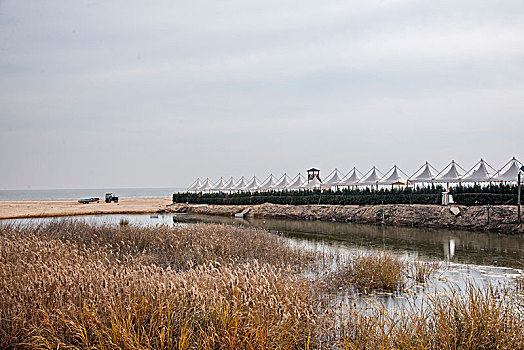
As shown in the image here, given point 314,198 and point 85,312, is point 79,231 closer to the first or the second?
point 85,312

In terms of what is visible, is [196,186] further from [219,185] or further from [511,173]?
[511,173]

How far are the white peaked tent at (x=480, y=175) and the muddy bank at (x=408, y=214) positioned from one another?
606 cm

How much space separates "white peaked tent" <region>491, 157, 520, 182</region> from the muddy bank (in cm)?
689

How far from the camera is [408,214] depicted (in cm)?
2916

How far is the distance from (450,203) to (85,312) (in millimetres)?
28076

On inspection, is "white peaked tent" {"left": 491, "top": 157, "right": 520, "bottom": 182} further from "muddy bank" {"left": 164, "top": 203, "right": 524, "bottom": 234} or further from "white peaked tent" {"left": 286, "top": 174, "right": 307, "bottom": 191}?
"white peaked tent" {"left": 286, "top": 174, "right": 307, "bottom": 191}

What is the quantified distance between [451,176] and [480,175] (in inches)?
82.1

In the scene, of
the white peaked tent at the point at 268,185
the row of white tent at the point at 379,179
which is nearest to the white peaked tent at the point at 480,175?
the row of white tent at the point at 379,179

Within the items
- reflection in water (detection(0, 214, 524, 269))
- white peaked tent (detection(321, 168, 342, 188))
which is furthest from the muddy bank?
white peaked tent (detection(321, 168, 342, 188))

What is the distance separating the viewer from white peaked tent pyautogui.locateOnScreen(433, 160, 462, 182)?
110 ft

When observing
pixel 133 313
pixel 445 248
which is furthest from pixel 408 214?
pixel 133 313

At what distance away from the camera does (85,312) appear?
5348mm

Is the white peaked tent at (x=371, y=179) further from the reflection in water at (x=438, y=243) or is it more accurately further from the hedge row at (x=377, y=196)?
the reflection in water at (x=438, y=243)

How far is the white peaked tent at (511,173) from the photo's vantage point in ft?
104
